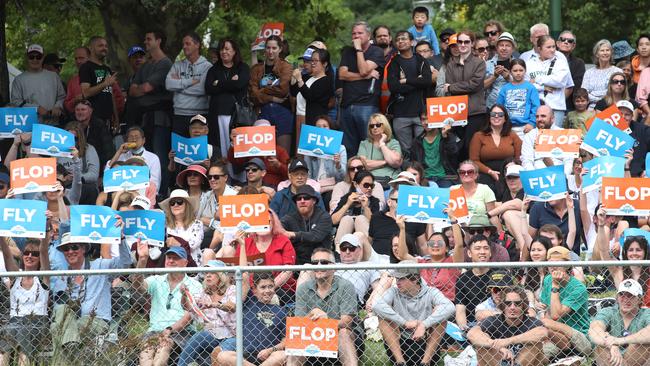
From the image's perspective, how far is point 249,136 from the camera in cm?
1720

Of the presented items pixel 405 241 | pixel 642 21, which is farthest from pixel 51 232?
pixel 642 21

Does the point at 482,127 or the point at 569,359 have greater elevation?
the point at 482,127

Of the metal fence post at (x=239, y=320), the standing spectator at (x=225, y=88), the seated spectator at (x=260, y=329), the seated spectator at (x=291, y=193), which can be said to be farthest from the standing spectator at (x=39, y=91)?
the metal fence post at (x=239, y=320)

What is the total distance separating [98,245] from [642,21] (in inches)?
794

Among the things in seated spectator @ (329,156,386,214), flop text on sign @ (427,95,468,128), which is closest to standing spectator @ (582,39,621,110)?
flop text on sign @ (427,95,468,128)

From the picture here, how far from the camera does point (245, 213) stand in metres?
14.3

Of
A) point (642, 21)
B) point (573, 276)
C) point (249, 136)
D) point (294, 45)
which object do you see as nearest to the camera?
point (573, 276)

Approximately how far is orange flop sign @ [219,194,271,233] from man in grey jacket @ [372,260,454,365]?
178 cm

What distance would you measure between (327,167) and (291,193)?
4.09 ft

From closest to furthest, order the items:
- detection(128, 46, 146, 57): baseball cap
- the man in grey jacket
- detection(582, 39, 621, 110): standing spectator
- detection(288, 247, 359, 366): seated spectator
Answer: detection(288, 247, 359, 366): seated spectator, the man in grey jacket, detection(582, 39, 621, 110): standing spectator, detection(128, 46, 146, 57): baseball cap

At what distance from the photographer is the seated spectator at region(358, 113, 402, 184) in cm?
1734

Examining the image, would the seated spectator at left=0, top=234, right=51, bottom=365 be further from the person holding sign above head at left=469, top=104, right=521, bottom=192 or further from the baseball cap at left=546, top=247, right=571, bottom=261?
the person holding sign above head at left=469, top=104, right=521, bottom=192

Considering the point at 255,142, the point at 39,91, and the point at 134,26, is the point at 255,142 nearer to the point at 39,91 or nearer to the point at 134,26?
the point at 39,91

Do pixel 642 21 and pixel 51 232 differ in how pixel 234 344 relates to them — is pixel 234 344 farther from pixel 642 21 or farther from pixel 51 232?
pixel 642 21
